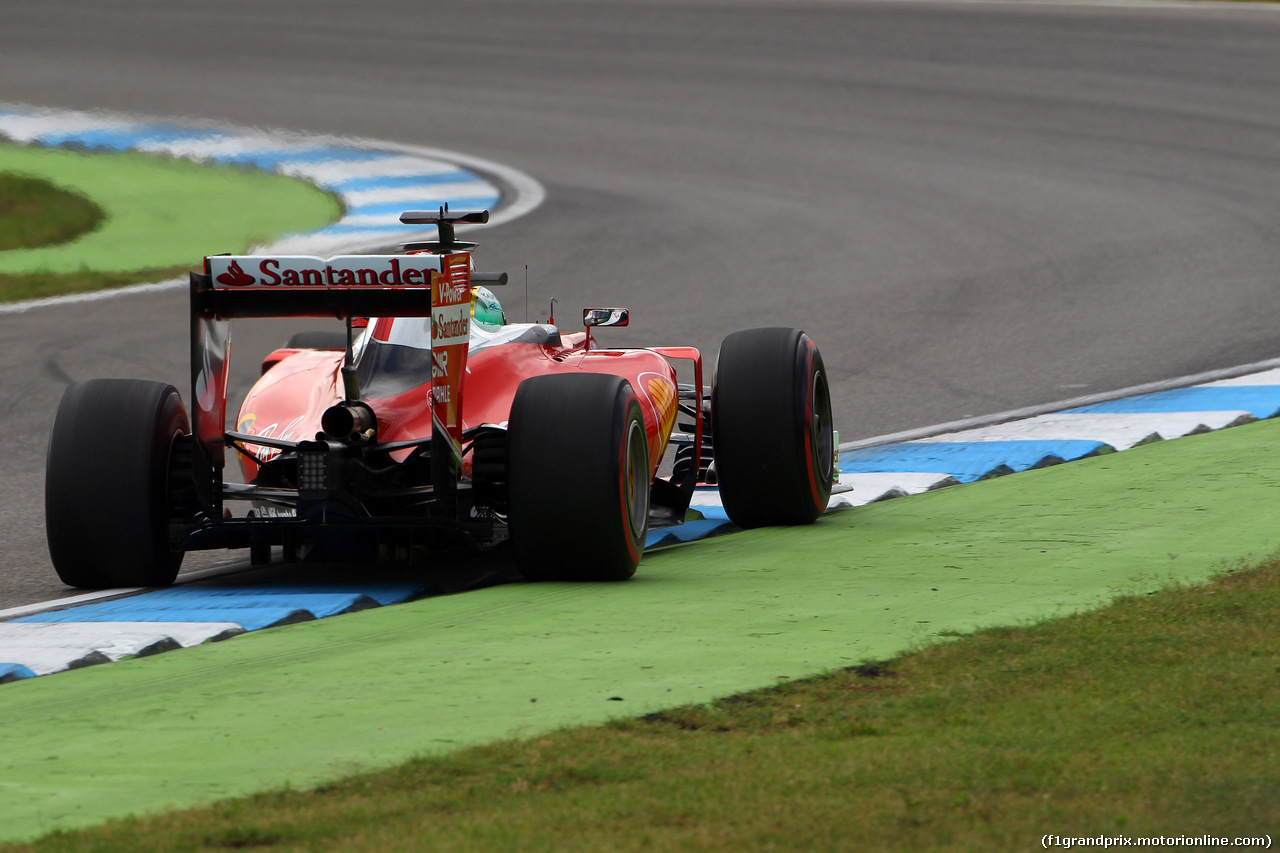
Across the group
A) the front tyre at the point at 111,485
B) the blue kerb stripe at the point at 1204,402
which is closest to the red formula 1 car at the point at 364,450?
the front tyre at the point at 111,485

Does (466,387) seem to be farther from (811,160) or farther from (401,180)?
(811,160)

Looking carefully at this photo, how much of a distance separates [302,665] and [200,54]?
20640 mm

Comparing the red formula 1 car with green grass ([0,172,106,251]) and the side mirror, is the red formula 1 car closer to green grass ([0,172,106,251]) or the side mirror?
the side mirror

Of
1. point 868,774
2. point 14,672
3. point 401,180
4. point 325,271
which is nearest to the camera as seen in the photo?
point 868,774

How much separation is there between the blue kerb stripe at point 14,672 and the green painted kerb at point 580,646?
7 centimetres

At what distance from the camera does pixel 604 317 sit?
23.5 feet

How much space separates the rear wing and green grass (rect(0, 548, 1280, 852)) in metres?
1.97

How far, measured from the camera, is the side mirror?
280 inches

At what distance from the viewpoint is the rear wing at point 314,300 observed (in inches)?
233

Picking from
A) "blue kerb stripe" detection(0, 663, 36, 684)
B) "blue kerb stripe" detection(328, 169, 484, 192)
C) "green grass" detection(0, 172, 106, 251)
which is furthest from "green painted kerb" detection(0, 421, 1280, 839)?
"blue kerb stripe" detection(328, 169, 484, 192)

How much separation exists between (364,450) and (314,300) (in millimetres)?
526

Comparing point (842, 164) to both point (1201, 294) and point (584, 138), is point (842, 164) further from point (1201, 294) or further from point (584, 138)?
point (1201, 294)

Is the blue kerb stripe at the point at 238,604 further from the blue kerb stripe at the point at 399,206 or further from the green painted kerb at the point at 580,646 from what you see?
the blue kerb stripe at the point at 399,206

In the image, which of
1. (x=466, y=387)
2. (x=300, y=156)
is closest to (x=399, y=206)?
(x=300, y=156)
